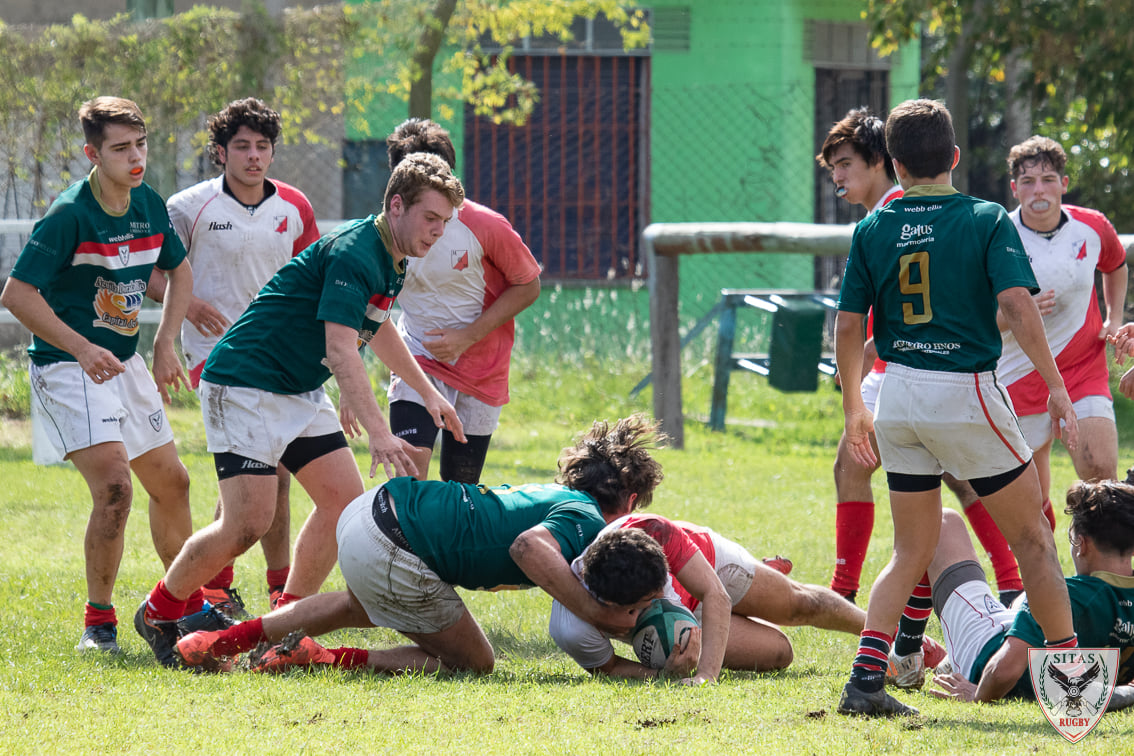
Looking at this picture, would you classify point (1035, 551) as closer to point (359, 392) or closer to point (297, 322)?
point (359, 392)

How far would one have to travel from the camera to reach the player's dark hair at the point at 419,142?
19.4ft

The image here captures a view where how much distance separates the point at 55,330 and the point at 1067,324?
4222 mm

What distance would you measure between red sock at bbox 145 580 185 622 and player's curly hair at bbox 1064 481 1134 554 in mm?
3078

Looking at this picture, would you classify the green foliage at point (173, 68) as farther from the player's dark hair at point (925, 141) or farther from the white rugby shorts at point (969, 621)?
the white rugby shorts at point (969, 621)

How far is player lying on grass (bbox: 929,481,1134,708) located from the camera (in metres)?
4.40

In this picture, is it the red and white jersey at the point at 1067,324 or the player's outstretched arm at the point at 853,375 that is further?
the red and white jersey at the point at 1067,324

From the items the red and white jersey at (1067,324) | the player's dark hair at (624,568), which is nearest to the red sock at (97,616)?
the player's dark hair at (624,568)

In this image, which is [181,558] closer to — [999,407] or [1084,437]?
[999,407]

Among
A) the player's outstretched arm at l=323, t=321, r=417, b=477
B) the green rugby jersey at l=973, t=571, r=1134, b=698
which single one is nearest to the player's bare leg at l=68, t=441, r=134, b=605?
the player's outstretched arm at l=323, t=321, r=417, b=477

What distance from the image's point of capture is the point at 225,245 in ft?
20.0

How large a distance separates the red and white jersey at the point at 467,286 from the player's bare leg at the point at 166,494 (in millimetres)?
1177

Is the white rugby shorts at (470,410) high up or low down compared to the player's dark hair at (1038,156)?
down

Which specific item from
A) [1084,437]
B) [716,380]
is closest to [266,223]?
[1084,437]

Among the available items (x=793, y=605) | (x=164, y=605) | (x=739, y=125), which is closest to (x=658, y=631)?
(x=793, y=605)
